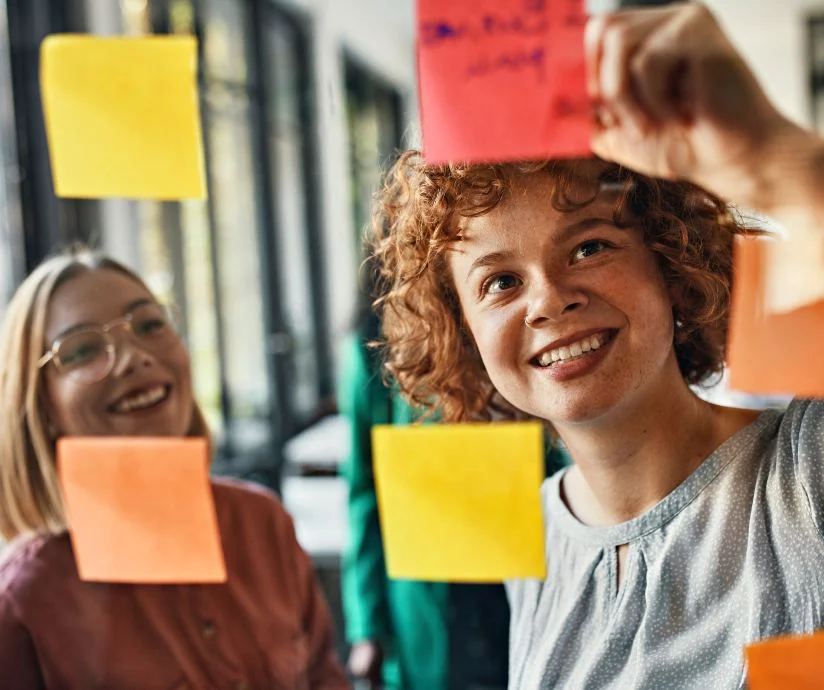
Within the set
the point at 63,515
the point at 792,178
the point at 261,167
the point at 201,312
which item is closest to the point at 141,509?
the point at 63,515

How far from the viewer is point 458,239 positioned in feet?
1.88

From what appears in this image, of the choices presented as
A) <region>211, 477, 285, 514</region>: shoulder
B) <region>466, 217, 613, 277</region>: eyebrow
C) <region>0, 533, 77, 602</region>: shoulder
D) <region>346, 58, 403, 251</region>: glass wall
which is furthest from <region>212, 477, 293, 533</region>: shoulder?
<region>466, 217, 613, 277</region>: eyebrow

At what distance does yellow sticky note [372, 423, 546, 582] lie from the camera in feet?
2.03

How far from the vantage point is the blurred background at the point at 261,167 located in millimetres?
709

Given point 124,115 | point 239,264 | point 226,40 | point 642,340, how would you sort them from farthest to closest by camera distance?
point 239,264, point 226,40, point 124,115, point 642,340

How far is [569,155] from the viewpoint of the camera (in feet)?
1.68

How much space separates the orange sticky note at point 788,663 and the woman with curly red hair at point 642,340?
0.01 m

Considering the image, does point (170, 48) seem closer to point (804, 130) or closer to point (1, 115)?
point (1, 115)

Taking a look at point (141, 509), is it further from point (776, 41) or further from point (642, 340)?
point (776, 41)

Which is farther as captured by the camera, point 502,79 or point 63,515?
point 63,515

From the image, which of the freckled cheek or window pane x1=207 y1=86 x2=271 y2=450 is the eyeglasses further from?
the freckled cheek

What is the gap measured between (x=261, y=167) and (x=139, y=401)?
1.28 ft

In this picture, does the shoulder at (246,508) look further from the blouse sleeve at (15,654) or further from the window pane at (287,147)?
the window pane at (287,147)

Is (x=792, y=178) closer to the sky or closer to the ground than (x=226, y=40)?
closer to the ground
